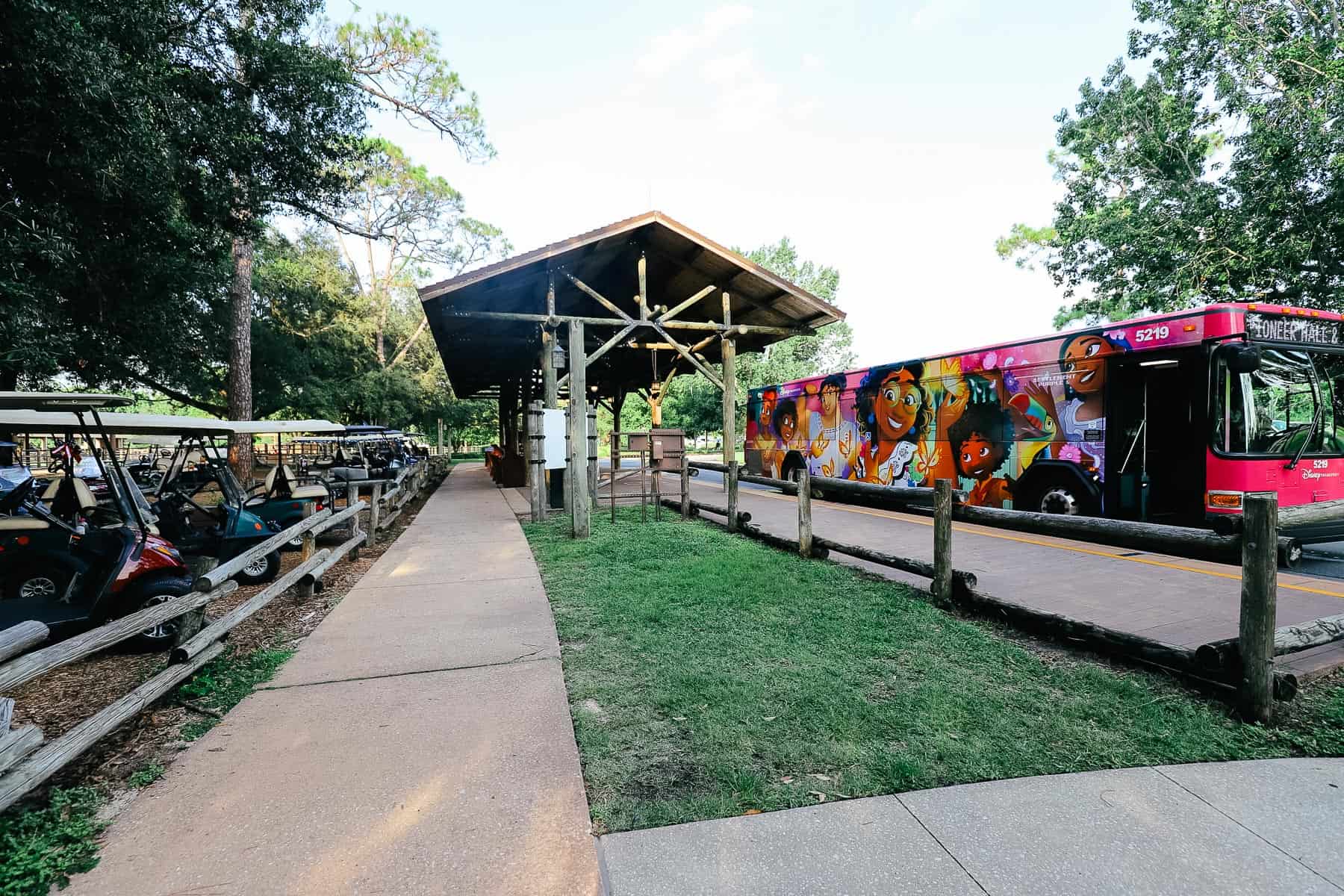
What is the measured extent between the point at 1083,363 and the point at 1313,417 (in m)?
2.32

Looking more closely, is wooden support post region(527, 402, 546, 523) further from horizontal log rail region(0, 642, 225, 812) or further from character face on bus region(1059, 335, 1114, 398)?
character face on bus region(1059, 335, 1114, 398)

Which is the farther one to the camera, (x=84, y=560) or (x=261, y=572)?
(x=261, y=572)

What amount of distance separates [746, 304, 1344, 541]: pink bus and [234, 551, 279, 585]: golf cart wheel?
9.86m

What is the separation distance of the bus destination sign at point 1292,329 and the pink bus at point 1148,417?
0.01m

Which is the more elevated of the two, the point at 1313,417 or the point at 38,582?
→ the point at 1313,417

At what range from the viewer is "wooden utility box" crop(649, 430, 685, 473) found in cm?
1102

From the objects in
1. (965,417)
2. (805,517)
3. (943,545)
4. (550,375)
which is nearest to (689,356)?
(550,375)

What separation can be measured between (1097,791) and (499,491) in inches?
643

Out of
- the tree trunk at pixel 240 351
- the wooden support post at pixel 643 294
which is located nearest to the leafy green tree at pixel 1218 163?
the wooden support post at pixel 643 294

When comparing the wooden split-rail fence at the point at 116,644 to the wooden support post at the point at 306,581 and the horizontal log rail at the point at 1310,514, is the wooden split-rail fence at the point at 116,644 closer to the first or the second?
the wooden support post at the point at 306,581

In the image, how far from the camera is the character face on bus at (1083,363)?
8.22m

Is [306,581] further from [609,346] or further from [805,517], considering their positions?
[609,346]

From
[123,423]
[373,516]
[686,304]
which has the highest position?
[686,304]

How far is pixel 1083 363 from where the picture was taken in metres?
8.47
